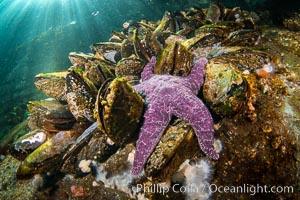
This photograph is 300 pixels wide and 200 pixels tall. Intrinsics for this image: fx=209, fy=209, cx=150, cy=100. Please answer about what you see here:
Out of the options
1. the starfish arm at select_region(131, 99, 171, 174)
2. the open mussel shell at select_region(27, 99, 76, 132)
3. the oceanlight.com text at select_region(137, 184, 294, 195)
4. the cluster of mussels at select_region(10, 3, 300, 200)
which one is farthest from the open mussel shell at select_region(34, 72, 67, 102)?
the oceanlight.com text at select_region(137, 184, 294, 195)

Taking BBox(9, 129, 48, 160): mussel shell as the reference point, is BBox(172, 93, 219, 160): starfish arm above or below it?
above

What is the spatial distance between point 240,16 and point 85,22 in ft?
28.9

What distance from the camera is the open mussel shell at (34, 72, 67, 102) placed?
Result: 423 cm

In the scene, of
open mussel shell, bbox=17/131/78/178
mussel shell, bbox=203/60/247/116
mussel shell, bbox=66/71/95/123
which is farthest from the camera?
mussel shell, bbox=66/71/95/123

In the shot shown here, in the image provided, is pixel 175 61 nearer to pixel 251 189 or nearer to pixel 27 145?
pixel 251 189

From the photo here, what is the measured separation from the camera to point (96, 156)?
10.3 feet

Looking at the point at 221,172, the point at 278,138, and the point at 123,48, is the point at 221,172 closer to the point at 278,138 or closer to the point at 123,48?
the point at 278,138

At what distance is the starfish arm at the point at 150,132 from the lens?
260 cm

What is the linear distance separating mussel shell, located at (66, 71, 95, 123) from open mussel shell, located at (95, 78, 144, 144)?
618 mm

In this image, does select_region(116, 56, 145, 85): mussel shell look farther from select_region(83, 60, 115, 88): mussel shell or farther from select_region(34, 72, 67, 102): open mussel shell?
select_region(34, 72, 67, 102): open mussel shell

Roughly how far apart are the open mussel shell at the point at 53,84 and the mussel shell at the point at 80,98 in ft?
2.81

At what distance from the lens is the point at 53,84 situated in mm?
4270

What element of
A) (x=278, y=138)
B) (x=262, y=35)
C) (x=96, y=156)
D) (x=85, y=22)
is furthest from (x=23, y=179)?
(x=85, y=22)

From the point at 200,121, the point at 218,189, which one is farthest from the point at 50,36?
the point at 218,189
